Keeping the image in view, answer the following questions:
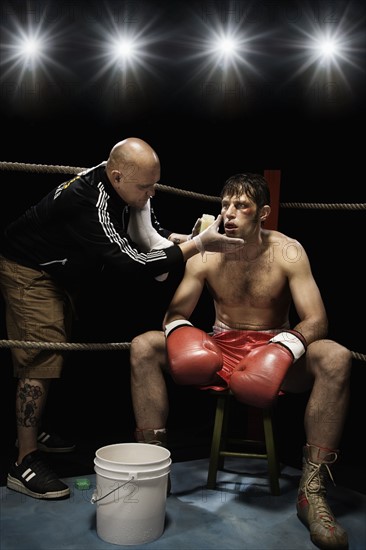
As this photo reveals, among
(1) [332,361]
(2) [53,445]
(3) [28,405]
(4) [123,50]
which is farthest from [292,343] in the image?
(4) [123,50]

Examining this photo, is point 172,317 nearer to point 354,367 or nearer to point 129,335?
point 129,335

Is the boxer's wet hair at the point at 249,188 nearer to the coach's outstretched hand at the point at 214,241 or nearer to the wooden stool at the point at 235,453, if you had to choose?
the coach's outstretched hand at the point at 214,241

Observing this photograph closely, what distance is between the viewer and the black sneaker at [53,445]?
2.79 meters

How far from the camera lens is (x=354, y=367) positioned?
3217 millimetres

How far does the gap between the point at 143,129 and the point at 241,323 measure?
4.56 feet

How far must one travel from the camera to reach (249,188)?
93.4 inches

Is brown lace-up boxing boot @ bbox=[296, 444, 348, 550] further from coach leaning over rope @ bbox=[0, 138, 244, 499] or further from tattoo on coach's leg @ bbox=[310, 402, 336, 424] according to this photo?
coach leaning over rope @ bbox=[0, 138, 244, 499]

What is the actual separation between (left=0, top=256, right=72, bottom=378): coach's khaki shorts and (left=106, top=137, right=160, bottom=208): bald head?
47 cm

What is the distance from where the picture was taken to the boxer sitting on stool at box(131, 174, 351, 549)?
6.70 feet

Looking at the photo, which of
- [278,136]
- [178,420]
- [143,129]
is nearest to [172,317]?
[178,420]

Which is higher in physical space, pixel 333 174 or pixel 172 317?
pixel 333 174

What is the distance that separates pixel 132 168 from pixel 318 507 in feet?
4.42

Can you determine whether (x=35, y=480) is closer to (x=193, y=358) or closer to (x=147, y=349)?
(x=147, y=349)

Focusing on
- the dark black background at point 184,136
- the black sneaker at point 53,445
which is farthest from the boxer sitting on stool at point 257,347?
the dark black background at point 184,136
